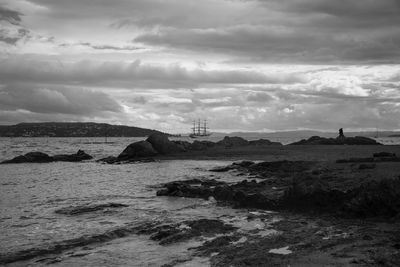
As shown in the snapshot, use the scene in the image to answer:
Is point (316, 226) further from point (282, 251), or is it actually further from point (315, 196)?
point (282, 251)

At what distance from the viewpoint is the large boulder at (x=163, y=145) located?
5044 cm

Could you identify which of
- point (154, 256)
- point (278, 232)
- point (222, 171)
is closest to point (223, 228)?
point (278, 232)

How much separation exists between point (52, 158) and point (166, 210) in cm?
3679

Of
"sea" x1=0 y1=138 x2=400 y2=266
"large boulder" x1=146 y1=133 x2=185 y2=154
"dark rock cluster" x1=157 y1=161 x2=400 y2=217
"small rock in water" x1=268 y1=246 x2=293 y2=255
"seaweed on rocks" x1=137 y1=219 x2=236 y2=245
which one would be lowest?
"sea" x1=0 y1=138 x2=400 y2=266

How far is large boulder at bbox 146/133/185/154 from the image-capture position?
165ft

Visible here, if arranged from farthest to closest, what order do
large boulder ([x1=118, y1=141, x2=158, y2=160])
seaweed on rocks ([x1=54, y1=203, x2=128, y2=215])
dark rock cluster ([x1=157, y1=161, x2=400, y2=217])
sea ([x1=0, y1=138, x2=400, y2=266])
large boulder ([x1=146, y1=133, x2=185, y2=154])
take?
1. large boulder ([x1=146, y1=133, x2=185, y2=154])
2. large boulder ([x1=118, y1=141, x2=158, y2=160])
3. seaweed on rocks ([x1=54, y1=203, x2=128, y2=215])
4. dark rock cluster ([x1=157, y1=161, x2=400, y2=217])
5. sea ([x1=0, y1=138, x2=400, y2=266])

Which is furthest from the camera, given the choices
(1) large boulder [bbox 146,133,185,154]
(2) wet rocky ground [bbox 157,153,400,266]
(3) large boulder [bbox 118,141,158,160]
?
(1) large boulder [bbox 146,133,185,154]

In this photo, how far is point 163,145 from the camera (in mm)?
50781

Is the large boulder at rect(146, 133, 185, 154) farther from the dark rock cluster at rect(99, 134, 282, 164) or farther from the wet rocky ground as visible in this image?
the wet rocky ground

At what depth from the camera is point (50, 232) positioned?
12969 millimetres

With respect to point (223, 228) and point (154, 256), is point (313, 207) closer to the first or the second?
point (223, 228)

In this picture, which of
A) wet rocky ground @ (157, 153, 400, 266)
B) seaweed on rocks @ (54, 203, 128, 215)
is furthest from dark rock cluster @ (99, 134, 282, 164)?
wet rocky ground @ (157, 153, 400, 266)

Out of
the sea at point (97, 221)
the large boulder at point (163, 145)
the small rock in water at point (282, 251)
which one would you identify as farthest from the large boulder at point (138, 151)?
the small rock in water at point (282, 251)

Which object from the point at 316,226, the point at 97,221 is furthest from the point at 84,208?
the point at 316,226
